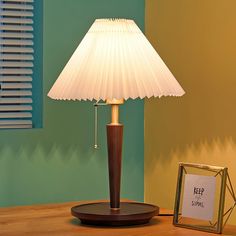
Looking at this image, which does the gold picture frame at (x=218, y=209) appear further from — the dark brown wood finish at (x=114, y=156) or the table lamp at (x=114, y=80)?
the dark brown wood finish at (x=114, y=156)

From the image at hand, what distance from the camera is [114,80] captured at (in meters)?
1.92

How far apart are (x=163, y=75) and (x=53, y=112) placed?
0.70m

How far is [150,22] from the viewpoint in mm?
2662

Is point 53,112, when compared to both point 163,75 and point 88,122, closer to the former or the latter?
point 88,122

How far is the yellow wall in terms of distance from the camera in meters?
2.27

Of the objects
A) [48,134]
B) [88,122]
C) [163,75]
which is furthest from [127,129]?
[163,75]

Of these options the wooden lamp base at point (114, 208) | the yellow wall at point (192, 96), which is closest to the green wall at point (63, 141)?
the yellow wall at point (192, 96)

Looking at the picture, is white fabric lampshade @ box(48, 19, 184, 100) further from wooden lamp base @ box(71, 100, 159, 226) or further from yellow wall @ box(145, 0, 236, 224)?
yellow wall @ box(145, 0, 236, 224)

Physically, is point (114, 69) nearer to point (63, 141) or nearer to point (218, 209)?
point (218, 209)

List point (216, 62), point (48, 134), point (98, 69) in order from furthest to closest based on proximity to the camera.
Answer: point (48, 134) < point (216, 62) < point (98, 69)

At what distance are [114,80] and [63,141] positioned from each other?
2.28 feet

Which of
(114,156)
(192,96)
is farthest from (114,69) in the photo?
(192,96)


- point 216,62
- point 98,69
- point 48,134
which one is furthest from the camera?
point 48,134

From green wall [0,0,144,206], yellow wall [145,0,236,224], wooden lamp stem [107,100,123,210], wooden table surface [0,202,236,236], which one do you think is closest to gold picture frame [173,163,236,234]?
wooden table surface [0,202,236,236]
